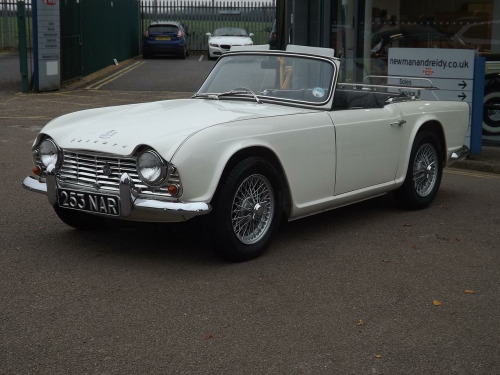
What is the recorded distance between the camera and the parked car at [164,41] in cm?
3075

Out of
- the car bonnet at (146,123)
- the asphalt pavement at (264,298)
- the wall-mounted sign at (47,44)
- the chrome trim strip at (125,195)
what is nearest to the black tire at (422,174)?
the asphalt pavement at (264,298)

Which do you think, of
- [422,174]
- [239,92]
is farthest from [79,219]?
[422,174]

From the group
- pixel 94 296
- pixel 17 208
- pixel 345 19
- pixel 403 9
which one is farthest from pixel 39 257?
pixel 345 19

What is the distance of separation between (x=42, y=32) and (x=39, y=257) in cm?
1335

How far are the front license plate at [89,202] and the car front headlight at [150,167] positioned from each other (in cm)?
25

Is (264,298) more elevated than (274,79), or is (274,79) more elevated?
(274,79)

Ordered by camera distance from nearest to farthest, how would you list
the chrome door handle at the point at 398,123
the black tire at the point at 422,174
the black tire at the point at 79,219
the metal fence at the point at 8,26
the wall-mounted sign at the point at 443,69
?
the black tire at the point at 79,219 → the chrome door handle at the point at 398,123 → the black tire at the point at 422,174 → the wall-mounted sign at the point at 443,69 → the metal fence at the point at 8,26

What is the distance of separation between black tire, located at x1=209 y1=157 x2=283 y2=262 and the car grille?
0.42 meters

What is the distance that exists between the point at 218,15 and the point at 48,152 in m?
31.6

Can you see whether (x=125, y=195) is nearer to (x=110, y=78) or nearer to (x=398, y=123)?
(x=398, y=123)

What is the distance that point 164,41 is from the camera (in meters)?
30.8

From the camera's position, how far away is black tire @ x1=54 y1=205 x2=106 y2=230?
20.8 feet

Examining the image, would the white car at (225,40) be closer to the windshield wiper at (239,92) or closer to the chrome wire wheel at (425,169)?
the chrome wire wheel at (425,169)

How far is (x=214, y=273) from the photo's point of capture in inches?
215
